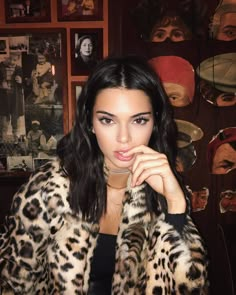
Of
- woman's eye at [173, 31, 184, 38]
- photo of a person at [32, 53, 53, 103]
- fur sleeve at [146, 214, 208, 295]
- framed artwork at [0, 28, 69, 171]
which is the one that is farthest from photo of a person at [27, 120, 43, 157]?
fur sleeve at [146, 214, 208, 295]

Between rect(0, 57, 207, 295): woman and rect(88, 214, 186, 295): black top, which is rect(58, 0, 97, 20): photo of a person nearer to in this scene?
rect(0, 57, 207, 295): woman

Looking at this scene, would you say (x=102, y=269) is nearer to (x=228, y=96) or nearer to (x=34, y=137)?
(x=34, y=137)

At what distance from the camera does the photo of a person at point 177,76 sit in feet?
7.54

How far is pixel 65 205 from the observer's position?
1.31 meters

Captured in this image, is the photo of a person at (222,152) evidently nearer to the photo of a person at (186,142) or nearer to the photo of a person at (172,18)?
the photo of a person at (186,142)

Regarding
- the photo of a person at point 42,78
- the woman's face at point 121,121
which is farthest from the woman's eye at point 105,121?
the photo of a person at point 42,78

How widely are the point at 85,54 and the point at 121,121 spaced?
1.35m

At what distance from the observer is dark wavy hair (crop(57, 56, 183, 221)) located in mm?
1279

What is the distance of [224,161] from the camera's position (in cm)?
243

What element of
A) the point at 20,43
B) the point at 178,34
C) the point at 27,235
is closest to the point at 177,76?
the point at 178,34

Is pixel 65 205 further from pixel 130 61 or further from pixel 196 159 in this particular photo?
pixel 196 159

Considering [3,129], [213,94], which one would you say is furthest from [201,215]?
[3,129]

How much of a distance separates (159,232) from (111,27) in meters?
1.64

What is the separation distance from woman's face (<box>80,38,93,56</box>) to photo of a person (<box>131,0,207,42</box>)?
1.26 feet
